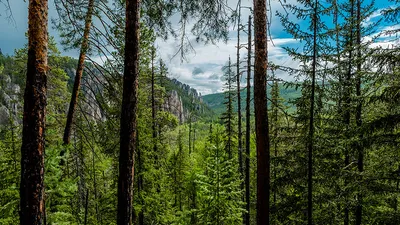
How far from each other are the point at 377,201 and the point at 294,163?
8.03 feet

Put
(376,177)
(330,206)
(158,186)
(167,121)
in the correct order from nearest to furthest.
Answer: (376,177)
(330,206)
(158,186)
(167,121)

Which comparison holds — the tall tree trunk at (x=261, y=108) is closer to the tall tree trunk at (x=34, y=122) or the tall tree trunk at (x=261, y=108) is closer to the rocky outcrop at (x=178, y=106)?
the tall tree trunk at (x=34, y=122)

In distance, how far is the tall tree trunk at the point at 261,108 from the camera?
182 inches

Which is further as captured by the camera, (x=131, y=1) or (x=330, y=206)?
(x=330, y=206)

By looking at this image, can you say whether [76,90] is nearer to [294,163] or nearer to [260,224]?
[260,224]

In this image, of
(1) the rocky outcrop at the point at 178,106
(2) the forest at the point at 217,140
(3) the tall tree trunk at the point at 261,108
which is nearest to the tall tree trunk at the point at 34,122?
(2) the forest at the point at 217,140

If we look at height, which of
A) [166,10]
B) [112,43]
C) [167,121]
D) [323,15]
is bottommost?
[167,121]

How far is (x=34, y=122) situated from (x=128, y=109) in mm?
1194

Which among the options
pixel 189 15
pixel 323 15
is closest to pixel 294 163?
pixel 323 15

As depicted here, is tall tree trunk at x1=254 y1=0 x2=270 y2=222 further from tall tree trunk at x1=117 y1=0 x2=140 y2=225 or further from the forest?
tall tree trunk at x1=117 y1=0 x2=140 y2=225

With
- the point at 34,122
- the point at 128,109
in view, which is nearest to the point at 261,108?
the point at 128,109

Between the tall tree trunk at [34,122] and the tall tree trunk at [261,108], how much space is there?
3406mm

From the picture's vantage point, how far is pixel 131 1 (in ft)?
12.4

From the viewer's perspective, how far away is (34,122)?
10.5ft
